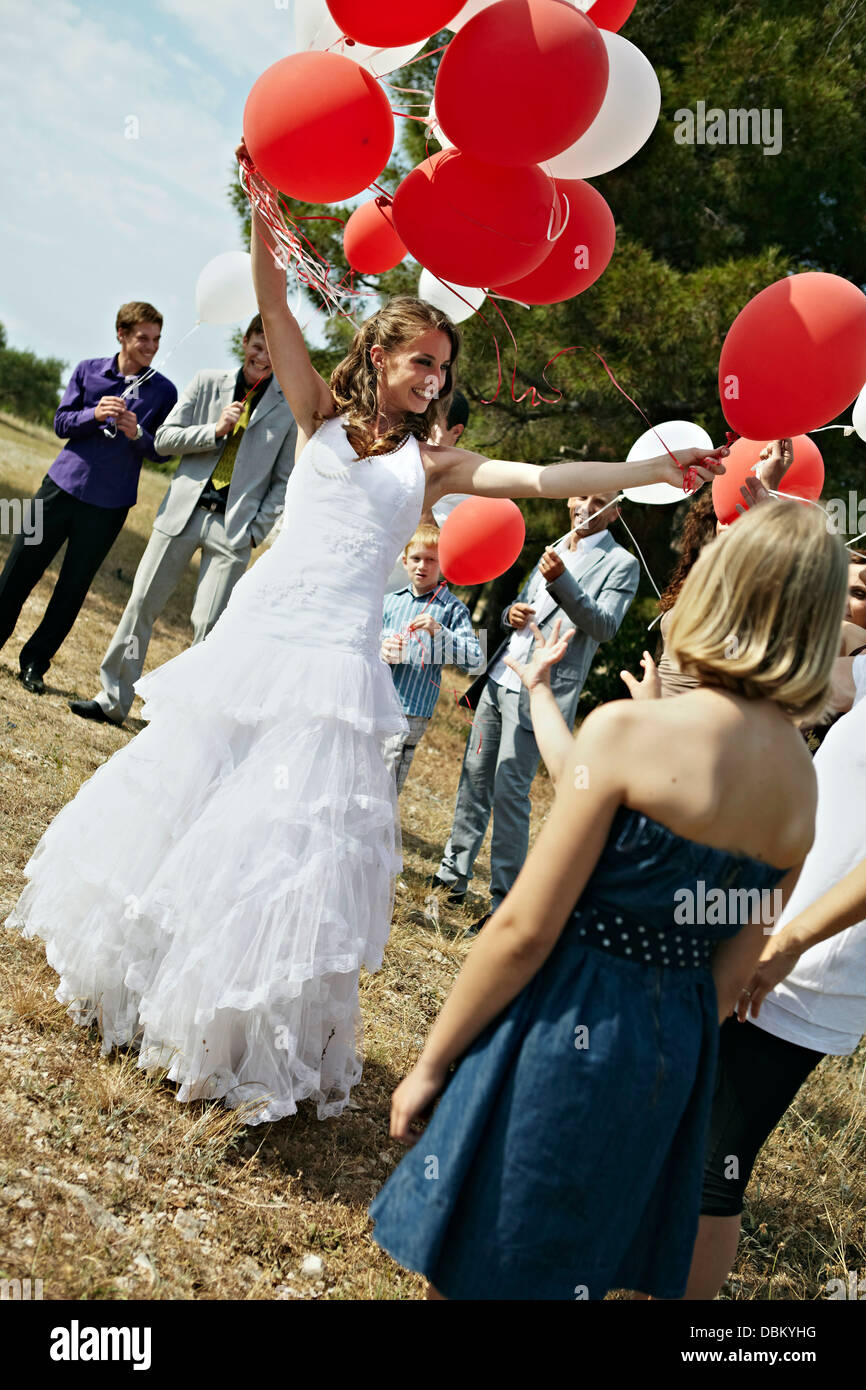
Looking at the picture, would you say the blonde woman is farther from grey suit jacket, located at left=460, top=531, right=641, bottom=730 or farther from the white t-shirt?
grey suit jacket, located at left=460, top=531, right=641, bottom=730

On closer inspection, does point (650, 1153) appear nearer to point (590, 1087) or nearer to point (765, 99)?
point (590, 1087)

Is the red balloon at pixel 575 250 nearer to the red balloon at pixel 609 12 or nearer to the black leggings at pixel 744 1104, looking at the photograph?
the red balloon at pixel 609 12

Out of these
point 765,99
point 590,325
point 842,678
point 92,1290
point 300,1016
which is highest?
point 765,99

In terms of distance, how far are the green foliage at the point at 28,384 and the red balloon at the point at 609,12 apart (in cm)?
3057

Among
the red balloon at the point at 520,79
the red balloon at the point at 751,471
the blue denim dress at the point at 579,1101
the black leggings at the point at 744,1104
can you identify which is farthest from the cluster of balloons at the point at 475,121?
the black leggings at the point at 744,1104

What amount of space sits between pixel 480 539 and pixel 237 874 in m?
2.03

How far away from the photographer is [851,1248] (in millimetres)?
3031

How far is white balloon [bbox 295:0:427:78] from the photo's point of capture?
8.85 ft

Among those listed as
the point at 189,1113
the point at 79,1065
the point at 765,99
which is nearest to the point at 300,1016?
the point at 189,1113

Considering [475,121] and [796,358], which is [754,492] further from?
[475,121]

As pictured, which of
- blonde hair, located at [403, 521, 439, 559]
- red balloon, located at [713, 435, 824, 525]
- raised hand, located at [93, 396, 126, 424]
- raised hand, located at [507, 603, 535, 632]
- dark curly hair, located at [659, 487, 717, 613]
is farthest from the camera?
raised hand, located at [93, 396, 126, 424]

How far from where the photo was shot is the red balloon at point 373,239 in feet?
10.5

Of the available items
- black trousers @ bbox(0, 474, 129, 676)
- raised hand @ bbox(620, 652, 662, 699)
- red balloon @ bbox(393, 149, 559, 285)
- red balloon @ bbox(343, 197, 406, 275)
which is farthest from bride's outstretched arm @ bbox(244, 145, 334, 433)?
black trousers @ bbox(0, 474, 129, 676)

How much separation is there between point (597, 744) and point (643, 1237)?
2.54 ft
